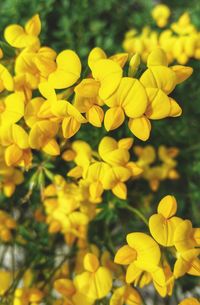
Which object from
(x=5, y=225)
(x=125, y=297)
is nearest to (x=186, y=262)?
(x=125, y=297)

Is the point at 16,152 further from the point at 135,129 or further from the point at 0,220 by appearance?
the point at 0,220

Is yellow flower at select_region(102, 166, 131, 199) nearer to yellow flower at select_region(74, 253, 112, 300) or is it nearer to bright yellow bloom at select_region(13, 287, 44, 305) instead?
yellow flower at select_region(74, 253, 112, 300)

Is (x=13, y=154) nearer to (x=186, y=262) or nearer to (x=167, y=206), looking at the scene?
(x=167, y=206)

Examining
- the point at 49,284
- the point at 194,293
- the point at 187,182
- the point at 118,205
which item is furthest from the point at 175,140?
the point at 49,284

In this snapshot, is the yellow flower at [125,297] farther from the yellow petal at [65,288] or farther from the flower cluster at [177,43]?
the flower cluster at [177,43]

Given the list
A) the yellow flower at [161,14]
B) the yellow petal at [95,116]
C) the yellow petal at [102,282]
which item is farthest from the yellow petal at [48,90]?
the yellow flower at [161,14]

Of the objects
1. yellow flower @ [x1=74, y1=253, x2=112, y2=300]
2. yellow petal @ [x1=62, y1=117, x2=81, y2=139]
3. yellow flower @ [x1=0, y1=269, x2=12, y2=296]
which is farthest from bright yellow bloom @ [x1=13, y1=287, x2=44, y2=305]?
yellow petal @ [x1=62, y1=117, x2=81, y2=139]
